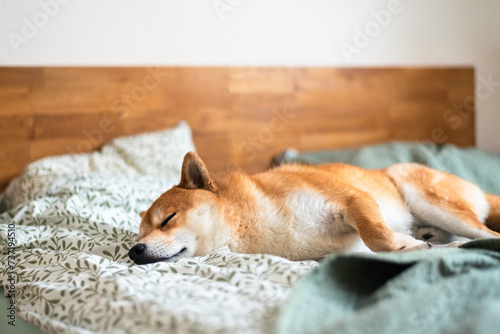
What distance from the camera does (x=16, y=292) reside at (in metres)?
1.61

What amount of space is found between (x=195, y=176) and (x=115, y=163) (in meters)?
0.89

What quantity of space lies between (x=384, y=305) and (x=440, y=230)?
3.32ft

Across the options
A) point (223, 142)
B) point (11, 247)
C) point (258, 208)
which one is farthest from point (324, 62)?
point (11, 247)

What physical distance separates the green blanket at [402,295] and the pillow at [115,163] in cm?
133

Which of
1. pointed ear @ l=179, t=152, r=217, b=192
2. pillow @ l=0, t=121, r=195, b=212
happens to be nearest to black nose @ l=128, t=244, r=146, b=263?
pointed ear @ l=179, t=152, r=217, b=192

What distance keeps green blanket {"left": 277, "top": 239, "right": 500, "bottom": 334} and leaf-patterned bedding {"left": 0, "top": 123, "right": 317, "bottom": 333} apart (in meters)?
0.10

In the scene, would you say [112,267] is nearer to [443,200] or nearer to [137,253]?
[137,253]

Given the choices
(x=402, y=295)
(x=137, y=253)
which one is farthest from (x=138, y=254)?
(x=402, y=295)

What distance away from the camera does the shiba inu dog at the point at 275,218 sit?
5.25 feet

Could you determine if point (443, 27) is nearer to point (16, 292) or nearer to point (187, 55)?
point (187, 55)

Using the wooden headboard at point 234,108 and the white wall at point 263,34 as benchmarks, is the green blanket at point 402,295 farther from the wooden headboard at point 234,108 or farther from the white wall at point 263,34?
the white wall at point 263,34

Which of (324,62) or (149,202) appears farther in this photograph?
(324,62)

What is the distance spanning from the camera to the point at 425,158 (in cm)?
291

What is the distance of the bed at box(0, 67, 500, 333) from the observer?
48.7 inches
